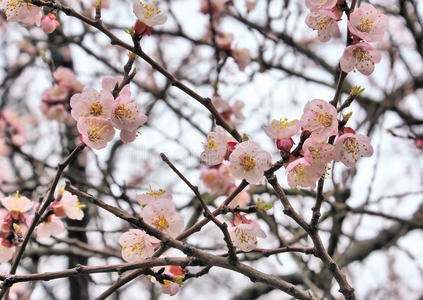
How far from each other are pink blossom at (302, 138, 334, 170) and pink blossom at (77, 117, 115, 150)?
2.41ft

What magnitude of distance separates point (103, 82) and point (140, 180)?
5.73m

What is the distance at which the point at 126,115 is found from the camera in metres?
1.50

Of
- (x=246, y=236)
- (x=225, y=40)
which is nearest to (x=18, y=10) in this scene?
(x=246, y=236)

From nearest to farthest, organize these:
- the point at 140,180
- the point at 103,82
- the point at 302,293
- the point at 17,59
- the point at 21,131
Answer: the point at 302,293 → the point at 103,82 → the point at 21,131 → the point at 17,59 → the point at 140,180

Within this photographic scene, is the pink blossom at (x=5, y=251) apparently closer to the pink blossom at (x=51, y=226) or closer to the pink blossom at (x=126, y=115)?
Answer: the pink blossom at (x=51, y=226)

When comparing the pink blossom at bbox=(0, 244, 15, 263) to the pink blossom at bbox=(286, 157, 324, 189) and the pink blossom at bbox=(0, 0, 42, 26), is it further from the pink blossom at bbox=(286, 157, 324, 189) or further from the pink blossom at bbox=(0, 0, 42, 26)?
the pink blossom at bbox=(286, 157, 324, 189)

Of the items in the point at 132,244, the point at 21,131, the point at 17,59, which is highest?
the point at 17,59

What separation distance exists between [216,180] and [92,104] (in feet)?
5.13

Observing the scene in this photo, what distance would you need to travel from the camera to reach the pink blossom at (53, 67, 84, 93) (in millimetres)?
3258

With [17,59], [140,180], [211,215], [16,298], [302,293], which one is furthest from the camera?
[140,180]

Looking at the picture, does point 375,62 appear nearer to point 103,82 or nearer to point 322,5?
point 322,5

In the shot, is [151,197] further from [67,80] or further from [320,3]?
[67,80]

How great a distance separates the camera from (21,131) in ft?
14.0

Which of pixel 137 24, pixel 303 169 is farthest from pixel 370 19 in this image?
pixel 137 24
